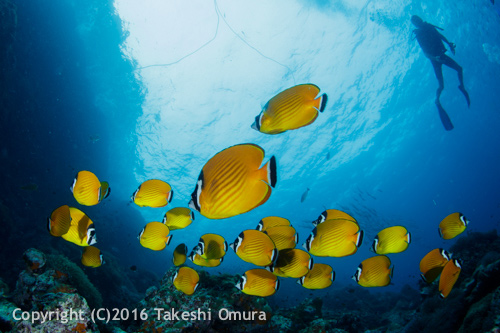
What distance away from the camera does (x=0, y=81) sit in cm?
1188

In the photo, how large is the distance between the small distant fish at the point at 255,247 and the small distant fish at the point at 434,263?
2.60m

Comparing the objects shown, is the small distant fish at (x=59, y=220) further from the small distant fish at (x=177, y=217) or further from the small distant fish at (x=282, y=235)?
the small distant fish at (x=282, y=235)

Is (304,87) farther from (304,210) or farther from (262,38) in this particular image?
(304,210)

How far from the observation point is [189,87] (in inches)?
859

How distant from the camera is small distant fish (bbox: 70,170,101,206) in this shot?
305 cm

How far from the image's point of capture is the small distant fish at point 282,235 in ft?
10.6

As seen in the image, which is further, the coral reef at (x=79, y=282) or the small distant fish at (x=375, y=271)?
the coral reef at (x=79, y=282)

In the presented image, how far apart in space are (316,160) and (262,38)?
19.1 m

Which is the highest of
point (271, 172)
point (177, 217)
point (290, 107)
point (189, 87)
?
point (189, 87)

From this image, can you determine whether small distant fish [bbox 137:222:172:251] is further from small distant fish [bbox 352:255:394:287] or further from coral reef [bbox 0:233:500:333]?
small distant fish [bbox 352:255:394:287]

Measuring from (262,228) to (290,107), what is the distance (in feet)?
7.39

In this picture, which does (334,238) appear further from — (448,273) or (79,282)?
(79,282)

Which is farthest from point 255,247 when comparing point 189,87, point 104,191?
point 189,87

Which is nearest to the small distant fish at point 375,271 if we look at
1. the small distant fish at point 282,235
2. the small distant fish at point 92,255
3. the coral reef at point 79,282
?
the small distant fish at point 282,235
